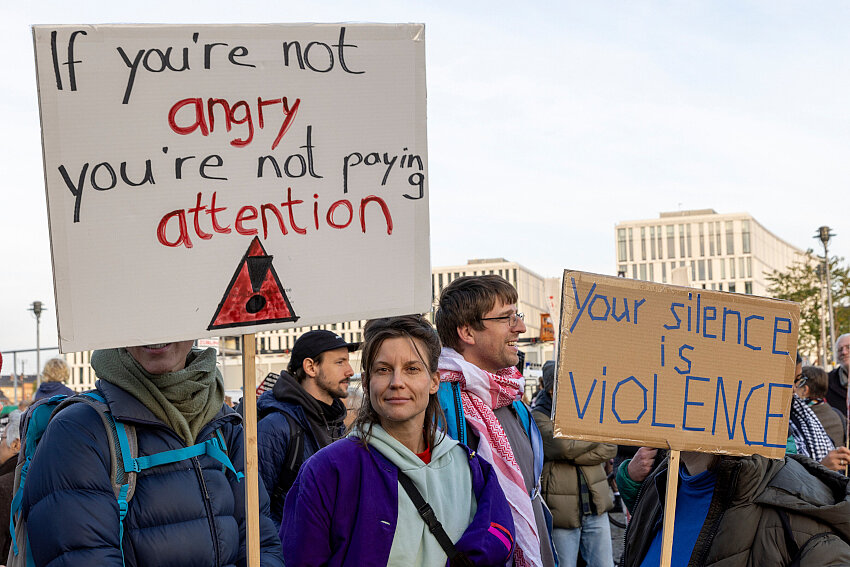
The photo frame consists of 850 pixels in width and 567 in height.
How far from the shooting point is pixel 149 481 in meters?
2.33

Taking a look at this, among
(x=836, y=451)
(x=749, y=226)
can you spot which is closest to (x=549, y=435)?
(x=836, y=451)

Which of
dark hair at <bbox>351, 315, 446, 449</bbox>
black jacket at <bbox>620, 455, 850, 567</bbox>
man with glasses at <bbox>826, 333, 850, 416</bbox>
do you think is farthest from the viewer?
man with glasses at <bbox>826, 333, 850, 416</bbox>

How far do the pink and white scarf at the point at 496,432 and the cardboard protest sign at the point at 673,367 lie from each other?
1.75 ft

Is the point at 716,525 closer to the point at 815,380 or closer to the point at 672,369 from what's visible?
the point at 672,369

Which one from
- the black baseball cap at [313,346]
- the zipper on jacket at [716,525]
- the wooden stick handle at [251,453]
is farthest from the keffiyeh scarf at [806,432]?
the wooden stick handle at [251,453]

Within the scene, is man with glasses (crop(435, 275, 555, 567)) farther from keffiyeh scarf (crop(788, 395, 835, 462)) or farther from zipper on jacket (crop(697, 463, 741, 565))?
keffiyeh scarf (crop(788, 395, 835, 462))

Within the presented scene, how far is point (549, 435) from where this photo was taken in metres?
6.33

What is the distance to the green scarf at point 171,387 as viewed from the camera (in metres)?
2.40

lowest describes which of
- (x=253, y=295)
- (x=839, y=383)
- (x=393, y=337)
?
(x=839, y=383)

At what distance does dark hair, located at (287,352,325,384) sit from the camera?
4.84 meters

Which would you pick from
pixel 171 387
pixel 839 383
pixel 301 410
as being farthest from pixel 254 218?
pixel 839 383

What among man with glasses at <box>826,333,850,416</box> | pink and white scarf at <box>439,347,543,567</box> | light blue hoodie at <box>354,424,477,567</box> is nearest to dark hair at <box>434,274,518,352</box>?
pink and white scarf at <box>439,347,543,567</box>

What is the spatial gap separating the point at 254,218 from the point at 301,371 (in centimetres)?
257

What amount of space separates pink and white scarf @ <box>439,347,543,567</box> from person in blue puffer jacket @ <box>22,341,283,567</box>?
2.95 ft
